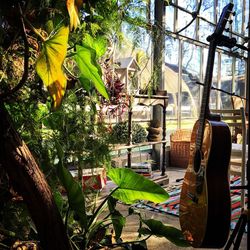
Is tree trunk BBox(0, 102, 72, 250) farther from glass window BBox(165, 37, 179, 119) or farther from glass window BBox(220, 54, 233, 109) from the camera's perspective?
glass window BBox(220, 54, 233, 109)

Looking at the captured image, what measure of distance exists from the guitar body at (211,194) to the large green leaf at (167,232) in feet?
1.45

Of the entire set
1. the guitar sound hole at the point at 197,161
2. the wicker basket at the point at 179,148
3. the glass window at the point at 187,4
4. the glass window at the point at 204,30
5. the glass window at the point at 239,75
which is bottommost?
the wicker basket at the point at 179,148

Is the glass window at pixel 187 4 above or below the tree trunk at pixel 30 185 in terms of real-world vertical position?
above

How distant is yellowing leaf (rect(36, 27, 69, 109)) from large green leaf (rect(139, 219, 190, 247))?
797 millimetres

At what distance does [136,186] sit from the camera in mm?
1208

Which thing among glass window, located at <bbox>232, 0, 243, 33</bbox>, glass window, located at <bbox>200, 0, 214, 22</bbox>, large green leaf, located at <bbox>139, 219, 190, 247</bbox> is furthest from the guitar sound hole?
glass window, located at <bbox>232, 0, 243, 33</bbox>

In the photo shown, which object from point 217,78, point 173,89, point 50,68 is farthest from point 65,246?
point 217,78

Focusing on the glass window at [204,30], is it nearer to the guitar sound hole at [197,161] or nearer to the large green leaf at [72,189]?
the guitar sound hole at [197,161]

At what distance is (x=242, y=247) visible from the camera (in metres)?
1.86

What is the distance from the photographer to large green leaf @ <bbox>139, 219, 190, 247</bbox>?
1.24m

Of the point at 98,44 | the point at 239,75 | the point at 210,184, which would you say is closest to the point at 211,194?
the point at 210,184

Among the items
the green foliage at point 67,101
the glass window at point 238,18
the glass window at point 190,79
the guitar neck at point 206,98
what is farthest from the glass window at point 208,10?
the green foliage at point 67,101

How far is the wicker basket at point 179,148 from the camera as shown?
4721 millimetres

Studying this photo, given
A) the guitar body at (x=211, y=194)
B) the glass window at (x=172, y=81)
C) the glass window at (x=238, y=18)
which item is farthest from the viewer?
the glass window at (x=238, y=18)
